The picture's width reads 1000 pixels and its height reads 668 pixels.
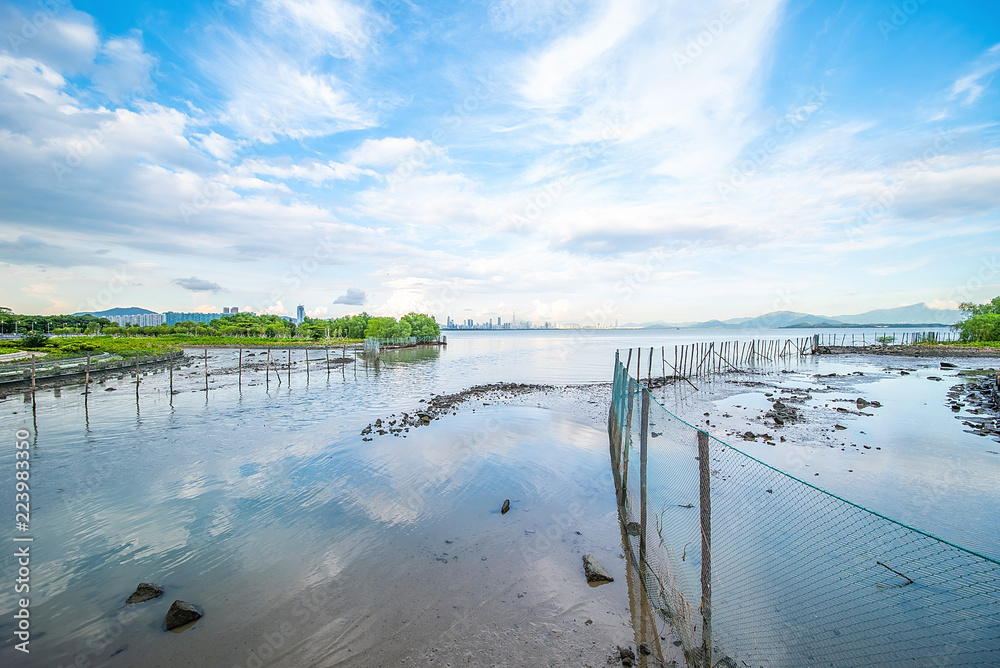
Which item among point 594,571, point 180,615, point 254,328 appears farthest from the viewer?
point 254,328

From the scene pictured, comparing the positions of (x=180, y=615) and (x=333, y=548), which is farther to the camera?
(x=333, y=548)

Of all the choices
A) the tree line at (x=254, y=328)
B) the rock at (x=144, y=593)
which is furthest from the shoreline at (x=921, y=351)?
the tree line at (x=254, y=328)

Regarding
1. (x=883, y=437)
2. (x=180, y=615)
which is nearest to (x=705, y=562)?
(x=180, y=615)

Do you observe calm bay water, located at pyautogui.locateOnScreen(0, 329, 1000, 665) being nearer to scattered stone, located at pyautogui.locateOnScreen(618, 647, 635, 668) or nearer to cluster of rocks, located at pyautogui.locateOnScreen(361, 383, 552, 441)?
scattered stone, located at pyautogui.locateOnScreen(618, 647, 635, 668)

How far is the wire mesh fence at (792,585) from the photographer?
408 cm

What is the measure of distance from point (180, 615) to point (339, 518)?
2.90m

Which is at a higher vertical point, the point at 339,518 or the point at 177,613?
the point at 177,613

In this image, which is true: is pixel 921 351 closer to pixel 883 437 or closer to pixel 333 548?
pixel 883 437

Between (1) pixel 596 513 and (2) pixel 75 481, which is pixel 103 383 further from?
(1) pixel 596 513

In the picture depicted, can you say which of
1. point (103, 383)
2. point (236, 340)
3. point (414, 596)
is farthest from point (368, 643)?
point (236, 340)

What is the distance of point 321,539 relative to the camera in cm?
688

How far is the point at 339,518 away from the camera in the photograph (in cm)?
766

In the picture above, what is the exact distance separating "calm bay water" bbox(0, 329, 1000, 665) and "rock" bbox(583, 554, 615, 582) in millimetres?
184

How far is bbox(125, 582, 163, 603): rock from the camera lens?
5285mm
